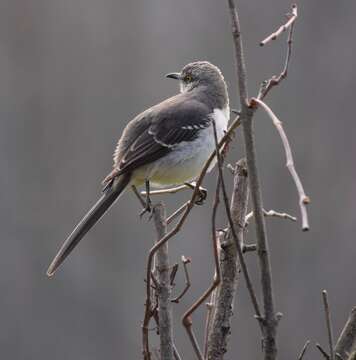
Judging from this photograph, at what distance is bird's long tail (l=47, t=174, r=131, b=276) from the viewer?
10.7 feet

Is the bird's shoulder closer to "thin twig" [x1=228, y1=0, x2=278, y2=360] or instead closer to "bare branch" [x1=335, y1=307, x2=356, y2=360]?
"bare branch" [x1=335, y1=307, x2=356, y2=360]

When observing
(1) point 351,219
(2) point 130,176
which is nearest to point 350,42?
(1) point 351,219

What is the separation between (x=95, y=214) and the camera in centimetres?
372

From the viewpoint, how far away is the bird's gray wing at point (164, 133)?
3984 mm

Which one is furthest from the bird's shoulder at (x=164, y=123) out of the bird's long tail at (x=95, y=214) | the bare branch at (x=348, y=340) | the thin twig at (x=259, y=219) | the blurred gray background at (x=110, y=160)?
the blurred gray background at (x=110, y=160)

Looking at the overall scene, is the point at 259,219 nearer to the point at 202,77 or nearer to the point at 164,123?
the point at 164,123

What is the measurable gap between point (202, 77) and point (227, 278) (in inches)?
111

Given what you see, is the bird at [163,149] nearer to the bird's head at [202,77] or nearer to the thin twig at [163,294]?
the bird's head at [202,77]

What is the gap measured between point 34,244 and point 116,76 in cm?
208

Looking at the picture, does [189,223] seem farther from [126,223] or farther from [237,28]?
[237,28]

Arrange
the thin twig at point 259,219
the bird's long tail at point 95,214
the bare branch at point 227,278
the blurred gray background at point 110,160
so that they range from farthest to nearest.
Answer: the blurred gray background at point 110,160, the bird's long tail at point 95,214, the bare branch at point 227,278, the thin twig at point 259,219

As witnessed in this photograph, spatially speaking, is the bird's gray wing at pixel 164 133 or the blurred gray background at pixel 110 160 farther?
the blurred gray background at pixel 110 160

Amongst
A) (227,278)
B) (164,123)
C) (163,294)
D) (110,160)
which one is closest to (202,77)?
(164,123)

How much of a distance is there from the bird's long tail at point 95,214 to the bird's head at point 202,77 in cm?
106
